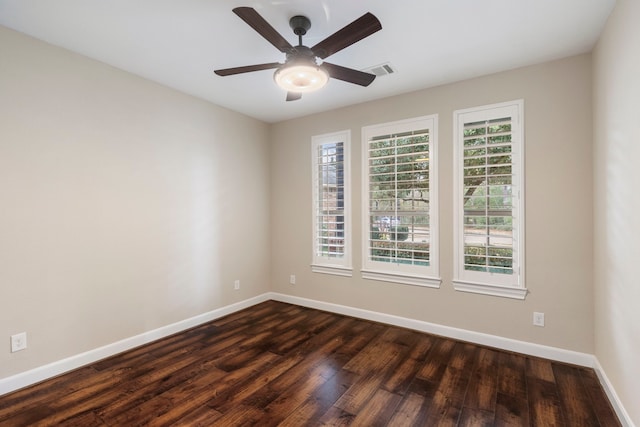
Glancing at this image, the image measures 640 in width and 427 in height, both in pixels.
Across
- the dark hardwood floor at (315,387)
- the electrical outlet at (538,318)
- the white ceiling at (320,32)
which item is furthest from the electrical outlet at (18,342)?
the electrical outlet at (538,318)

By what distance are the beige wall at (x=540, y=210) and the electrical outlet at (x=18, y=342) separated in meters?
3.25

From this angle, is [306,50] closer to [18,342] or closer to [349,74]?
[349,74]

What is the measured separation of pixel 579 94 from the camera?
264cm

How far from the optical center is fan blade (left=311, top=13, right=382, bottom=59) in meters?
1.72

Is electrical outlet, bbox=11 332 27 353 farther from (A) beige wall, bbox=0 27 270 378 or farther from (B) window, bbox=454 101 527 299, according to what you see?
(B) window, bbox=454 101 527 299

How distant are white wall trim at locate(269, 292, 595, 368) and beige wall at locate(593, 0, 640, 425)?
219 millimetres

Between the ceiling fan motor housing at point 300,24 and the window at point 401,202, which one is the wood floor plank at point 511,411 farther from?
the ceiling fan motor housing at point 300,24

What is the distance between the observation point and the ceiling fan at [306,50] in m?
1.74

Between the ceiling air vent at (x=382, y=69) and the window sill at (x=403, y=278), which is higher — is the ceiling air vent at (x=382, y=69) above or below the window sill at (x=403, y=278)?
above

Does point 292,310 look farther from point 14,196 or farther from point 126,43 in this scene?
point 126,43

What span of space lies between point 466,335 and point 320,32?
125 inches

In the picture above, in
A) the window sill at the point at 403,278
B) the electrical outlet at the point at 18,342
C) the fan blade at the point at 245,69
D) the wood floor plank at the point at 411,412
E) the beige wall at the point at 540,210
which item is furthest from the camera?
the window sill at the point at 403,278

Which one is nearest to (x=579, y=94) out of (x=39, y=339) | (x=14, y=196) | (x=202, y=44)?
(x=202, y=44)

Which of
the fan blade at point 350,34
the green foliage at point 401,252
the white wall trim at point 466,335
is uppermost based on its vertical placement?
the fan blade at point 350,34
